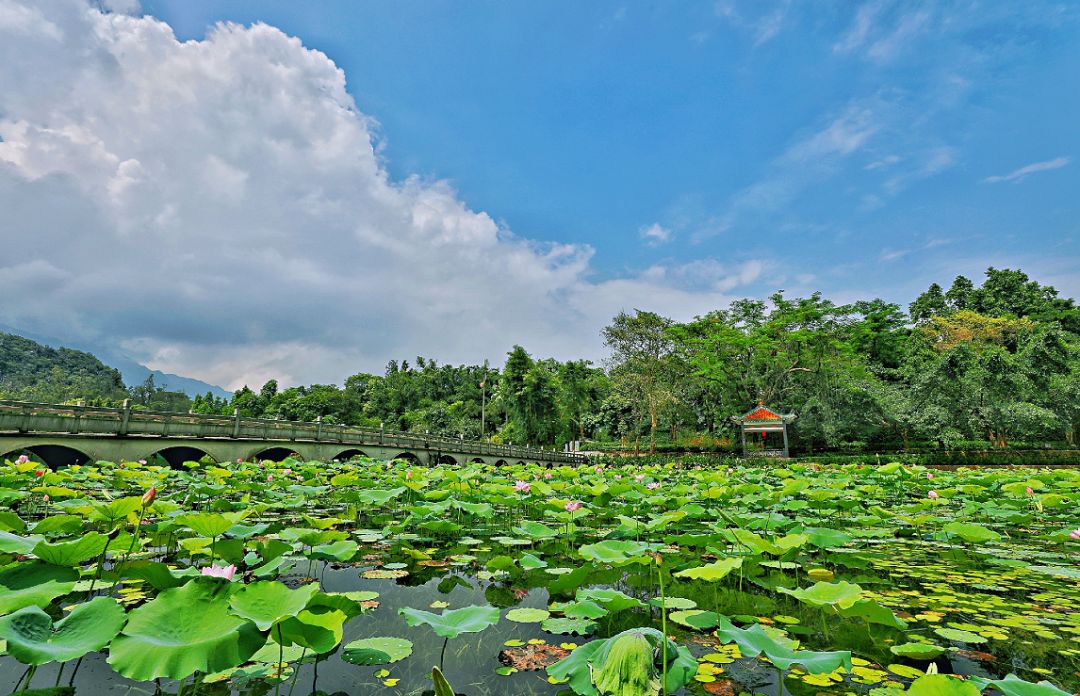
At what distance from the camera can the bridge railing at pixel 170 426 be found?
1055 centimetres

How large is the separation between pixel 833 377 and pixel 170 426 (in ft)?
86.1

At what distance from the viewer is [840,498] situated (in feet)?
16.9

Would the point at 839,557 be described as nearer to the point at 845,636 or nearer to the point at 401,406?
the point at 845,636

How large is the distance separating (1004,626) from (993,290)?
1908 inches

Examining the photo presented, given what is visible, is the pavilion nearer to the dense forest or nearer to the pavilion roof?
the pavilion roof

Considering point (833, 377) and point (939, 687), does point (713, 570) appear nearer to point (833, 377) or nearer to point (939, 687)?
point (939, 687)

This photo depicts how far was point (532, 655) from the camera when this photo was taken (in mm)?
2018

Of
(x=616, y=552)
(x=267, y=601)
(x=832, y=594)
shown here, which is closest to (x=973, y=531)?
(x=832, y=594)

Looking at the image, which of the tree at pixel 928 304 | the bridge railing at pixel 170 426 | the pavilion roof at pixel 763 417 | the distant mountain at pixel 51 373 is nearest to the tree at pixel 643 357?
the pavilion roof at pixel 763 417

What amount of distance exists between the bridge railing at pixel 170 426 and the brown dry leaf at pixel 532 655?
42.9 feet

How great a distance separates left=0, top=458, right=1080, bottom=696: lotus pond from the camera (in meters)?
1.31

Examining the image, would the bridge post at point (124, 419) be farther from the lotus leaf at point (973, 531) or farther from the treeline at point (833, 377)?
the treeline at point (833, 377)

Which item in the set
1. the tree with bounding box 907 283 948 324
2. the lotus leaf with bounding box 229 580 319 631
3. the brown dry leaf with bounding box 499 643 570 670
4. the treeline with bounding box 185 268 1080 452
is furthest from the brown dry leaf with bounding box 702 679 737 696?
the tree with bounding box 907 283 948 324

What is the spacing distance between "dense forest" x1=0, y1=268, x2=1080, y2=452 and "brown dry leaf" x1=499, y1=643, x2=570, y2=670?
21565 mm
